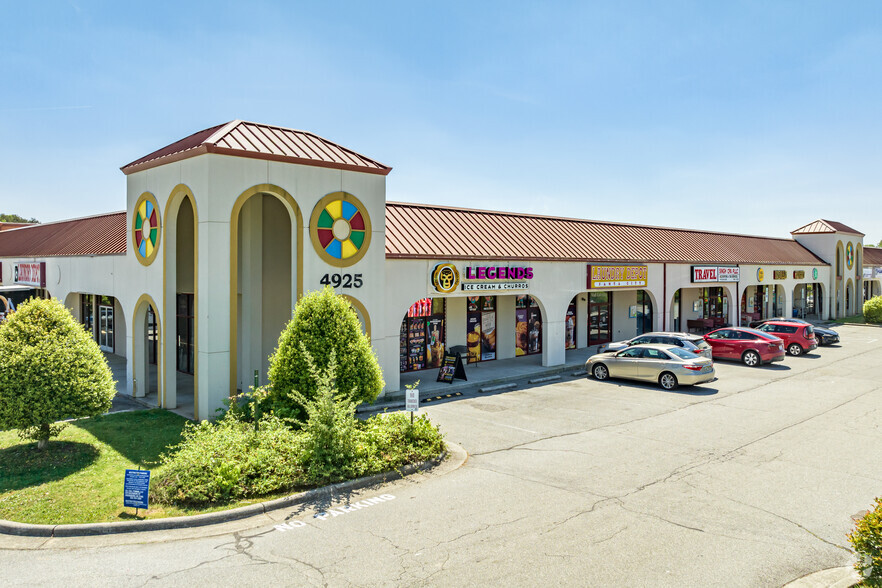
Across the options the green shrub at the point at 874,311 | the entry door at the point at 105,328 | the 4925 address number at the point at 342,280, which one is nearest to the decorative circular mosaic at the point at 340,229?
the 4925 address number at the point at 342,280

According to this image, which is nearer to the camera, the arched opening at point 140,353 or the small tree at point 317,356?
the small tree at point 317,356

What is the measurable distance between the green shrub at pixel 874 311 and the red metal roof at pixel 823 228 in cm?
588

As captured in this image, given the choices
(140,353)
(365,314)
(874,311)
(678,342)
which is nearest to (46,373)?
(140,353)

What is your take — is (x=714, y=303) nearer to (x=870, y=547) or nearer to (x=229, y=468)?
(x=870, y=547)

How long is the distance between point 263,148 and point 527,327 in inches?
571

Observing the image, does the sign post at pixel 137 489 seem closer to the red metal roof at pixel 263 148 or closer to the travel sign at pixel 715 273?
the red metal roof at pixel 263 148

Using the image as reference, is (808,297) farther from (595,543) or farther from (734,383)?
(595,543)

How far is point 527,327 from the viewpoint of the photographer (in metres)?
25.7

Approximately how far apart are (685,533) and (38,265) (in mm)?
26374

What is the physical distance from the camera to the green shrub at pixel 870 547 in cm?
626

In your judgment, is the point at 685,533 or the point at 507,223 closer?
the point at 685,533

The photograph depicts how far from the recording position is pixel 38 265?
24.6m

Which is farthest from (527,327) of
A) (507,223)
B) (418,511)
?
(418,511)

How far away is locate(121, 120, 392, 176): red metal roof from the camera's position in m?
14.3
